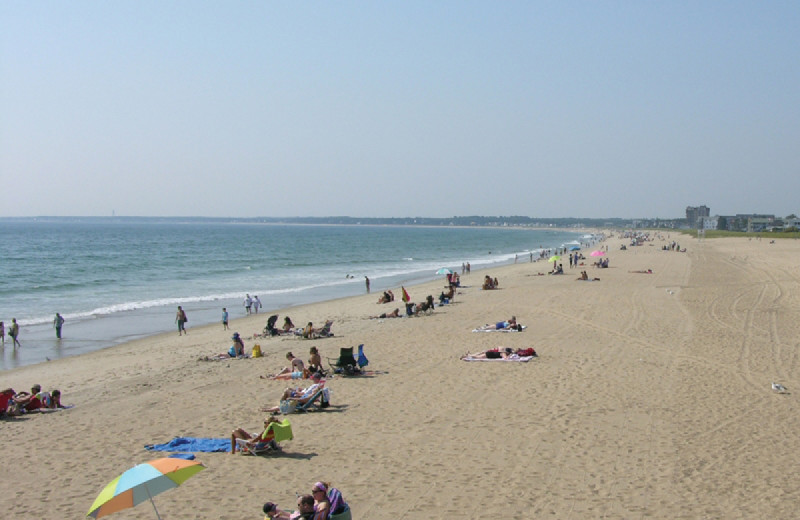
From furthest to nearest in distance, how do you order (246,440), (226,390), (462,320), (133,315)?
(133,315), (462,320), (226,390), (246,440)

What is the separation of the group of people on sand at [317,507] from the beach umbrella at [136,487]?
101cm

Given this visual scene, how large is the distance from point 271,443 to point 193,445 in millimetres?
1198

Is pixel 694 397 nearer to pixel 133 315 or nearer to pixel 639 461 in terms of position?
pixel 639 461

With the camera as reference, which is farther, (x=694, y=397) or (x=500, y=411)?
(x=694, y=397)

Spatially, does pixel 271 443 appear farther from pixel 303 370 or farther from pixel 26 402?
pixel 26 402

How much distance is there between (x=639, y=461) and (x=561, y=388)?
11.8ft

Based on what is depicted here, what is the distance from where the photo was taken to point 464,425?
9.79 meters

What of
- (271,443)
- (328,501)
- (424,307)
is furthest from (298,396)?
(424,307)

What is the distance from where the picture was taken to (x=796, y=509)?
679 centimetres

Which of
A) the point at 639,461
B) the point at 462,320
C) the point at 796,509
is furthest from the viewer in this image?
the point at 462,320

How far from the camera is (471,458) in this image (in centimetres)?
838

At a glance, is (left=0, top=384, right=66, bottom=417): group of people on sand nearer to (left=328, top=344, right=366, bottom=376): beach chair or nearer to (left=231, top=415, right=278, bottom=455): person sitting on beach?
(left=231, top=415, right=278, bottom=455): person sitting on beach

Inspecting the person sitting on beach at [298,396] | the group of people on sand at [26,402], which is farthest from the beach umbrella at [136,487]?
the group of people on sand at [26,402]

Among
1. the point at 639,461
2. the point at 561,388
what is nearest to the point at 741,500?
the point at 639,461
